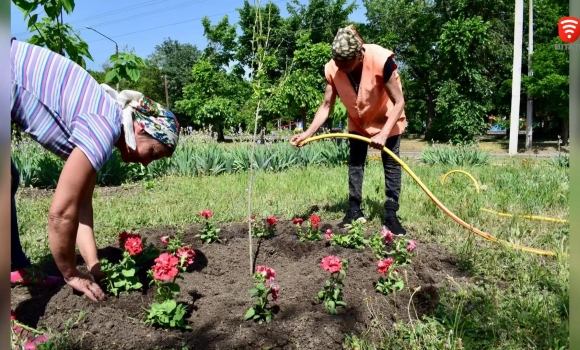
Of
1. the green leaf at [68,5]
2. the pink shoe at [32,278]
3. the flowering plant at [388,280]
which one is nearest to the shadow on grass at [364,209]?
the flowering plant at [388,280]

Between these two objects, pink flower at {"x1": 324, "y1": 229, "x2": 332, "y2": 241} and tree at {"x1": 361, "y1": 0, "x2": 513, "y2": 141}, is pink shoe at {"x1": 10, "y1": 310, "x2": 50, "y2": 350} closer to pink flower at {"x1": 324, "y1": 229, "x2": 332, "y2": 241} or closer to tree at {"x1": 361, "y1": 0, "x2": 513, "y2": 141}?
pink flower at {"x1": 324, "y1": 229, "x2": 332, "y2": 241}

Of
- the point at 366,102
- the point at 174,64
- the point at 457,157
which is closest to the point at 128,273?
the point at 366,102

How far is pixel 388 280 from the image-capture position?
2.29 meters

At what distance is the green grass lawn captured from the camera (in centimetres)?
189

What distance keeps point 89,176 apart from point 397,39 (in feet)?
80.9

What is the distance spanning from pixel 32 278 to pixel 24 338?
1.75ft

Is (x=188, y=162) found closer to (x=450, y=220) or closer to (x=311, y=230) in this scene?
(x=311, y=230)

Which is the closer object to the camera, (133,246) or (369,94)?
(133,246)

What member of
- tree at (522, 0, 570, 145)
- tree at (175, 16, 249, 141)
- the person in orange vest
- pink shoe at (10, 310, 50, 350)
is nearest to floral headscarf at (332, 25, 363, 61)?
the person in orange vest

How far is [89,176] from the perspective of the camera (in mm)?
1733

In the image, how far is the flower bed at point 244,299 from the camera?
73.2 inches

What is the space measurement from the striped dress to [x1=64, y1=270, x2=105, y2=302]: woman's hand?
0.59 m

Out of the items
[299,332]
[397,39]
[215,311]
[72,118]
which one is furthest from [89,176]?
[397,39]

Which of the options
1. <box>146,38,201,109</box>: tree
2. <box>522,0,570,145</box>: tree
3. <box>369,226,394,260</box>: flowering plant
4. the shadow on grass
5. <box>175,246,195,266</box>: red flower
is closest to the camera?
<box>175,246,195,266</box>: red flower
